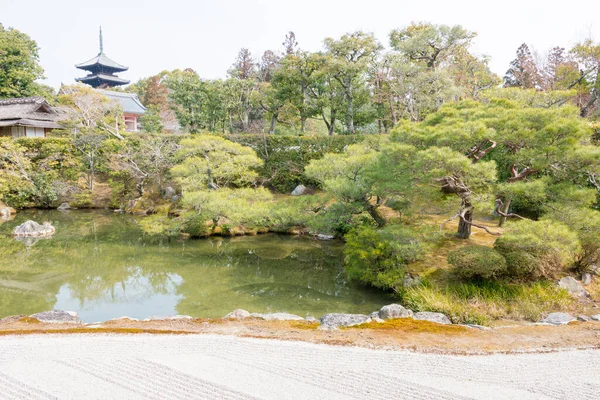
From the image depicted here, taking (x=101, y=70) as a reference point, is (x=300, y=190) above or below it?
below

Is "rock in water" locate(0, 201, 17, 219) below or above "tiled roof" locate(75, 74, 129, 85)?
below

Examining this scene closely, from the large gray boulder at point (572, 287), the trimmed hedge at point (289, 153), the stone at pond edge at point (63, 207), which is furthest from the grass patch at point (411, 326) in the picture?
the stone at pond edge at point (63, 207)

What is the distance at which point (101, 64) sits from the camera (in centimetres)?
3756

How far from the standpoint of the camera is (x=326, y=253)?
11.4 metres

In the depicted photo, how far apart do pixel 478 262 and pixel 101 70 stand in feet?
136

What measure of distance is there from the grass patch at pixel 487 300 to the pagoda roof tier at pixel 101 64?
3982cm

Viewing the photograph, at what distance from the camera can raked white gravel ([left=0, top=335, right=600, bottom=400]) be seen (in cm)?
373

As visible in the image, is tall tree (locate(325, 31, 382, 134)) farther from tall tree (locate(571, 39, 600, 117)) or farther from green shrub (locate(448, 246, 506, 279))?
green shrub (locate(448, 246, 506, 279))

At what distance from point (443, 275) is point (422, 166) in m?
2.22

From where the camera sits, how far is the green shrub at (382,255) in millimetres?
7516

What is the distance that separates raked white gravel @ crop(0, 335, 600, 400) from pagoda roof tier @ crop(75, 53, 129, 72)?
3920 centimetres

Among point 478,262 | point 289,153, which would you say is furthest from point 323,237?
point 478,262

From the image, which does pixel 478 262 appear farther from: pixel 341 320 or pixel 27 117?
pixel 27 117

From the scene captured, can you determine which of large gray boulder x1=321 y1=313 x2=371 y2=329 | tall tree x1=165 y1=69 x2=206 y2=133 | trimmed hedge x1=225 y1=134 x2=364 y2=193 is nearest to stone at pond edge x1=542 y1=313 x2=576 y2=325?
large gray boulder x1=321 y1=313 x2=371 y2=329
